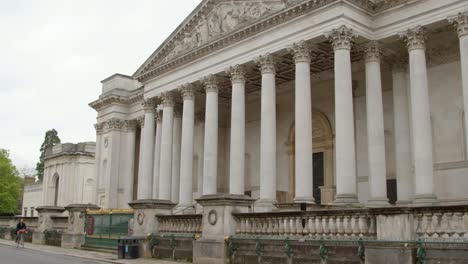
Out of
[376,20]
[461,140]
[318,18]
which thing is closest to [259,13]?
[318,18]

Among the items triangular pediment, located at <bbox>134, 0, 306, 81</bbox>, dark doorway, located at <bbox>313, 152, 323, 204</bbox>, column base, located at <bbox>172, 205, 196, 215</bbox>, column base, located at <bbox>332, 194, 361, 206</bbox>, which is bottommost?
column base, located at <bbox>172, 205, 196, 215</bbox>

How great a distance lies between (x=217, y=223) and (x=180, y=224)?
3.41 metres

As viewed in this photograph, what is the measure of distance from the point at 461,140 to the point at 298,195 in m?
8.55

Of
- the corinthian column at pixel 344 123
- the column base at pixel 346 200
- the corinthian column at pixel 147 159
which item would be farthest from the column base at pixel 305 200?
the corinthian column at pixel 147 159

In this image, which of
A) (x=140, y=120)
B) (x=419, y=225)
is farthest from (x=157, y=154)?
(x=419, y=225)

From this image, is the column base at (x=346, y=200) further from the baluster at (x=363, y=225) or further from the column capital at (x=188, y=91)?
the column capital at (x=188, y=91)

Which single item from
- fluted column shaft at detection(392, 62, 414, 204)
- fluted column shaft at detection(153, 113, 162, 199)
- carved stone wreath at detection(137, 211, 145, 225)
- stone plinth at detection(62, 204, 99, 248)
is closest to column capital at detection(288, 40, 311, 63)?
fluted column shaft at detection(392, 62, 414, 204)

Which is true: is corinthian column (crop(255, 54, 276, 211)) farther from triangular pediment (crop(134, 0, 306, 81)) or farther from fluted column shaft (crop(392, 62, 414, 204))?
fluted column shaft (crop(392, 62, 414, 204))

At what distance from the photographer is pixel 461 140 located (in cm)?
2559

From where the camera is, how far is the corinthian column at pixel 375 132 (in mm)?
25016

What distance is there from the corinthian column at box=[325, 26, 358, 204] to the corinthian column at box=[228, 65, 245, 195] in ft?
22.2

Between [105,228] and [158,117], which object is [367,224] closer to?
[105,228]

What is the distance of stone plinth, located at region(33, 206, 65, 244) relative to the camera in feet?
110

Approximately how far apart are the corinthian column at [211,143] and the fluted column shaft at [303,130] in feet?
23.3
